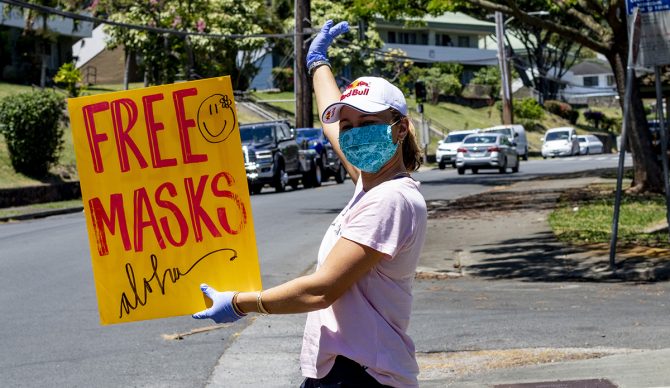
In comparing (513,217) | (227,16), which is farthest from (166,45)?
(513,217)

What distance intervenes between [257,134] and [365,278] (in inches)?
1200

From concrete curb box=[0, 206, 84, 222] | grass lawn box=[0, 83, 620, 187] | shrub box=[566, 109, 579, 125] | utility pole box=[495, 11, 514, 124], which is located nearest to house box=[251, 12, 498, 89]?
grass lawn box=[0, 83, 620, 187]

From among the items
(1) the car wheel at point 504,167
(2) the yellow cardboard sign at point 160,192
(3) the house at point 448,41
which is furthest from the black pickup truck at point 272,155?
(3) the house at point 448,41

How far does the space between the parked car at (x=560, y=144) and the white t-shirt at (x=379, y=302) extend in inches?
2463

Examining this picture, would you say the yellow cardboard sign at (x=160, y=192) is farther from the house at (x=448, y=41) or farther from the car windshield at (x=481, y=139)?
the house at (x=448, y=41)

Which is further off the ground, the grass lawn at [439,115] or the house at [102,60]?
the house at [102,60]

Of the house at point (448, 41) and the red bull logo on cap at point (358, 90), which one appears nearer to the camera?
the red bull logo on cap at point (358, 90)

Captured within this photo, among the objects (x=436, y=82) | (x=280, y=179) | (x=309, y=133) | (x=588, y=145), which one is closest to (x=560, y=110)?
(x=436, y=82)

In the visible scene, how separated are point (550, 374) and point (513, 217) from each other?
1403 centimetres

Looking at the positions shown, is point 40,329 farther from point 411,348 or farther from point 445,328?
point 411,348

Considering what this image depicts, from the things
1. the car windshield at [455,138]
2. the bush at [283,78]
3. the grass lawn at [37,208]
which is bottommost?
the car windshield at [455,138]

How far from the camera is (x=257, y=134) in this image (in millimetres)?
33969

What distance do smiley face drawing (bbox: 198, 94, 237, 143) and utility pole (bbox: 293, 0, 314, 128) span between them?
112ft

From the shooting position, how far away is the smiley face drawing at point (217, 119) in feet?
13.3
